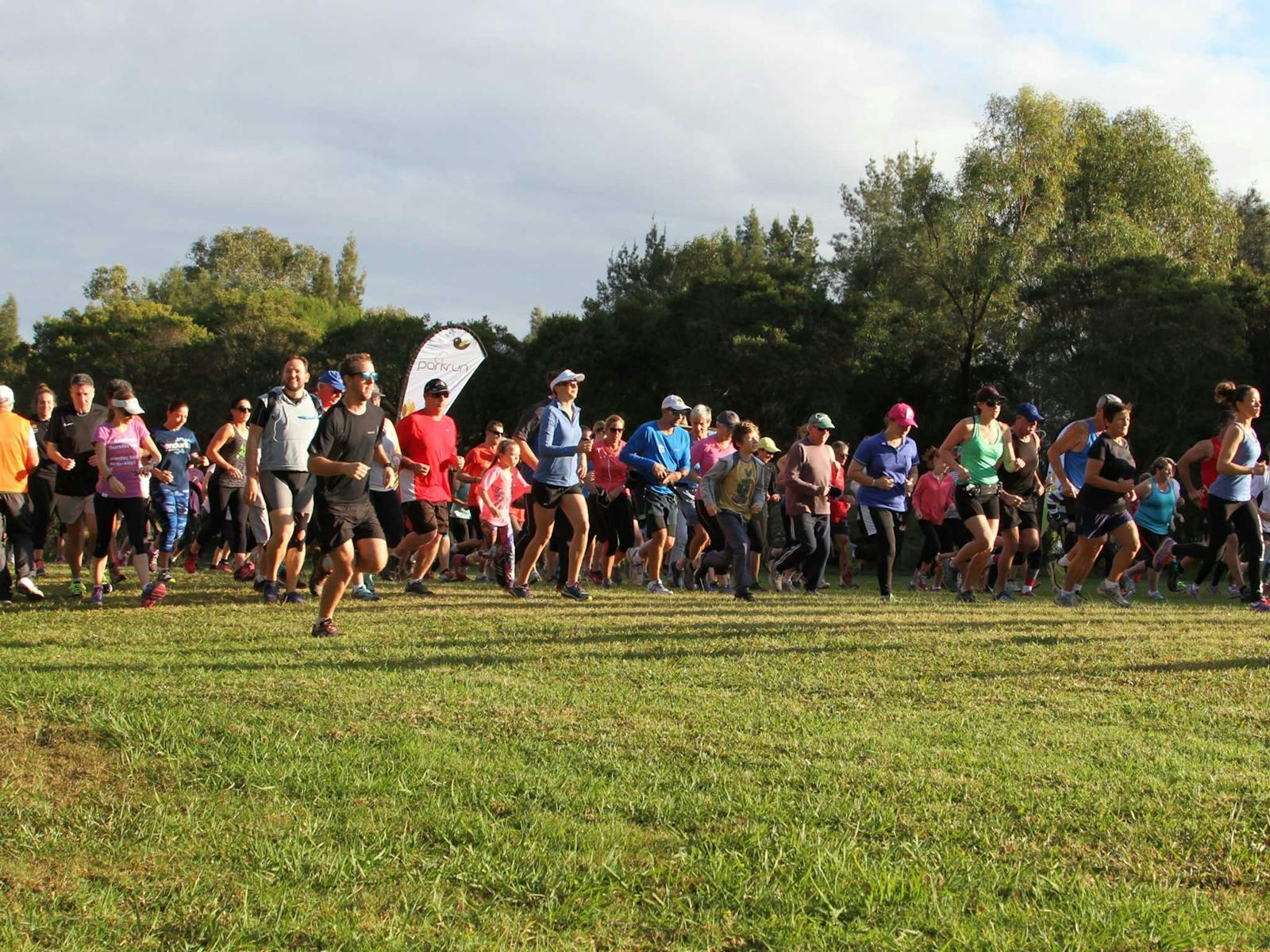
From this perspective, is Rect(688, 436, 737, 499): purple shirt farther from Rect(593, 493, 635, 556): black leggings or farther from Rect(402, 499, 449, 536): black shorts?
Rect(402, 499, 449, 536): black shorts

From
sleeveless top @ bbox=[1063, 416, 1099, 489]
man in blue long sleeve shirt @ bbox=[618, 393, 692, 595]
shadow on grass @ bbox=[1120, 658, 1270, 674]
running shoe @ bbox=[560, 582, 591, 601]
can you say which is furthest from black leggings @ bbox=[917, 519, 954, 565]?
shadow on grass @ bbox=[1120, 658, 1270, 674]

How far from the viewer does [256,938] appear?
367cm

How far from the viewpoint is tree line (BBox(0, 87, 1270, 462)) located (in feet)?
115

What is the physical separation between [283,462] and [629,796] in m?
6.65

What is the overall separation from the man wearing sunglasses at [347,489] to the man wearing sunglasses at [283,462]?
157 cm

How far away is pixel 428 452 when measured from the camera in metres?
12.7

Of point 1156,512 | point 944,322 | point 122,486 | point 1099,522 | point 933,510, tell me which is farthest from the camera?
point 944,322

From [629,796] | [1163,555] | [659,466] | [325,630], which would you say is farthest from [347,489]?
[1163,555]

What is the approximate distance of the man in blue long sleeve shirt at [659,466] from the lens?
13242 millimetres

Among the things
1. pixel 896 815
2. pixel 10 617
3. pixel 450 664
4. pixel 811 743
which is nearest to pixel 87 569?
pixel 10 617

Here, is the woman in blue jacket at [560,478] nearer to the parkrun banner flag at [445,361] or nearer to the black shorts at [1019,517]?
the black shorts at [1019,517]

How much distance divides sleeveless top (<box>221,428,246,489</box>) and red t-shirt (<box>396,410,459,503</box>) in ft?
6.96

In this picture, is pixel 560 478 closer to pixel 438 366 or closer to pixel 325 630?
pixel 325 630

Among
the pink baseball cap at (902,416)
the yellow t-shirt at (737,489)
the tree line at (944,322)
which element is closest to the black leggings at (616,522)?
the yellow t-shirt at (737,489)
